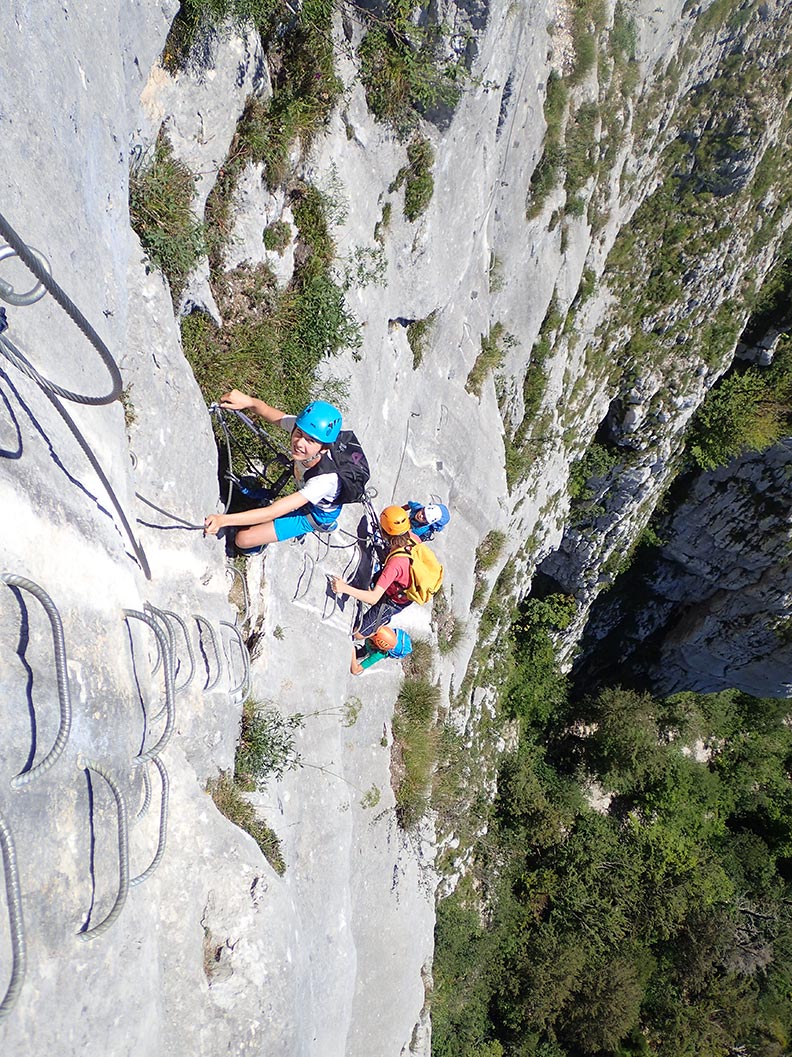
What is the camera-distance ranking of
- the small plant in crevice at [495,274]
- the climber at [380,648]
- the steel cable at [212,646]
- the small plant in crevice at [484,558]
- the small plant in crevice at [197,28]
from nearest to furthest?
the small plant in crevice at [197,28] → the steel cable at [212,646] → the climber at [380,648] → the small plant in crevice at [495,274] → the small plant in crevice at [484,558]

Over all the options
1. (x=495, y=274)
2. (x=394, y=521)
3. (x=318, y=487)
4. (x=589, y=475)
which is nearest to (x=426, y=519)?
(x=394, y=521)

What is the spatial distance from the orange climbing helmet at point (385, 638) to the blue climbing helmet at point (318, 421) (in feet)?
11.3

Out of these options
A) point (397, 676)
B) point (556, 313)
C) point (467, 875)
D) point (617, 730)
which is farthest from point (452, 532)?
point (617, 730)

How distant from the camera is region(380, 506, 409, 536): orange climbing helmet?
7.12 meters

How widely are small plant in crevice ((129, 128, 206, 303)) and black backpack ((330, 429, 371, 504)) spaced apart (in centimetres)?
193

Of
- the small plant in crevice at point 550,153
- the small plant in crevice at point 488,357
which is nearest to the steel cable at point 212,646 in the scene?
the small plant in crevice at point 488,357

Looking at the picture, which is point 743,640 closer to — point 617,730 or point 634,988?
point 617,730

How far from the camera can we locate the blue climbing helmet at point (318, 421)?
513cm

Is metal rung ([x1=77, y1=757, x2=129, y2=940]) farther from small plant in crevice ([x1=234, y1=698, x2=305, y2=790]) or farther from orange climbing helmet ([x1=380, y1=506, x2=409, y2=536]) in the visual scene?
orange climbing helmet ([x1=380, y1=506, x2=409, y2=536])

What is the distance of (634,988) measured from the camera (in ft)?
50.8

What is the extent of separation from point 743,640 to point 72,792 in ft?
58.2

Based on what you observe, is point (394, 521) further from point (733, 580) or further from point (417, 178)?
point (733, 580)

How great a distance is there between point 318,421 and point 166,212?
7.20 ft

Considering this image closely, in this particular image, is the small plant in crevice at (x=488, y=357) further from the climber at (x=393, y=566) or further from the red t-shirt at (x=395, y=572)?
the red t-shirt at (x=395, y=572)
